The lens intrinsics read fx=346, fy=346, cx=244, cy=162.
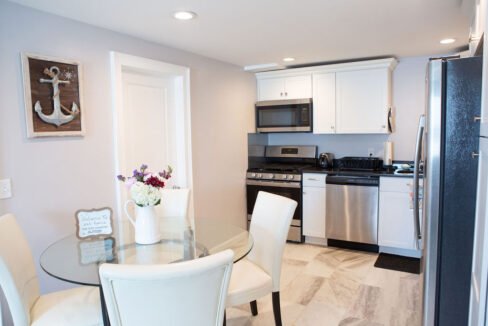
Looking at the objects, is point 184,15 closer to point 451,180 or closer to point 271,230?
point 271,230

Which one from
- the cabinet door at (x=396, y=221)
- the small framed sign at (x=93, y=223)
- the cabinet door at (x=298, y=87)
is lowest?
the cabinet door at (x=396, y=221)

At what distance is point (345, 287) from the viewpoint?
3.11 meters

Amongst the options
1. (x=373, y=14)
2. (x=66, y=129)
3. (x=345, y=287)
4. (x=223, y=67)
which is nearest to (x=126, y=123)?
(x=66, y=129)

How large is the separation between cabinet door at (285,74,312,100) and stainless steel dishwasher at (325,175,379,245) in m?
1.12

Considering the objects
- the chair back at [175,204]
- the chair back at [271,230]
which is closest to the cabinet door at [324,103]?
the chair back at [271,230]

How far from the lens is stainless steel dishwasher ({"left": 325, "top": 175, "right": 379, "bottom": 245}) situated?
385 cm

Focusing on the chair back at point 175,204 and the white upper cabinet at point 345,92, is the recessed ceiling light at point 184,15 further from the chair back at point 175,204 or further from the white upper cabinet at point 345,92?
the white upper cabinet at point 345,92

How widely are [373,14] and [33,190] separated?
8.66ft

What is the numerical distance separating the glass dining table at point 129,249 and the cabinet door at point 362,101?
2.39 m

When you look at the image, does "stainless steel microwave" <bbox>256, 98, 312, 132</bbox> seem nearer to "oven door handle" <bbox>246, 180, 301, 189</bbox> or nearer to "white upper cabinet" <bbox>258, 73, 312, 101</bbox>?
"white upper cabinet" <bbox>258, 73, 312, 101</bbox>

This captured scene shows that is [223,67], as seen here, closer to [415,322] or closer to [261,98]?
[261,98]

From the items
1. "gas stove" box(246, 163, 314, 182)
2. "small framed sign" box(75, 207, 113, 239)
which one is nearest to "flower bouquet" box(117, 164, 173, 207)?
"small framed sign" box(75, 207, 113, 239)

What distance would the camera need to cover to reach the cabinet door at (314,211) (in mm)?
4141

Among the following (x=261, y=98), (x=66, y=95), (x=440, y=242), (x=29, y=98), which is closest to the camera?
(x=440, y=242)
